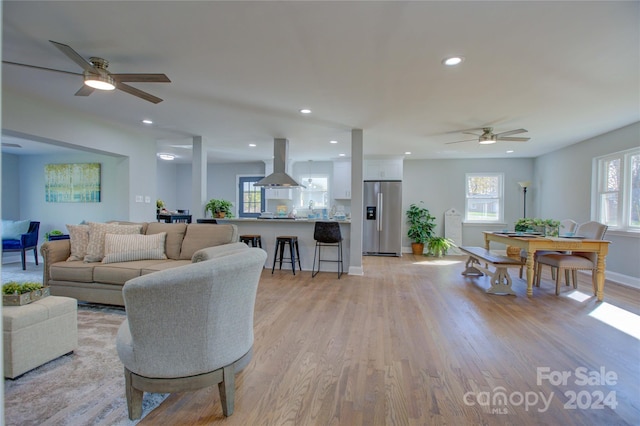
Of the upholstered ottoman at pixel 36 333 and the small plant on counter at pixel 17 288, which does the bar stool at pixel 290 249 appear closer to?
the upholstered ottoman at pixel 36 333

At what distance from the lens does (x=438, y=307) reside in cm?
365

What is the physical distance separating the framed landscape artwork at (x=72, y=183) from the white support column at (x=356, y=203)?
4.63 m

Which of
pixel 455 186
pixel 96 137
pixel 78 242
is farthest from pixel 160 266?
pixel 455 186

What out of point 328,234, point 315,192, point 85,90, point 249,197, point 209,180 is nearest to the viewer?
point 85,90

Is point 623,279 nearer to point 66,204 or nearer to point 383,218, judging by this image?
point 383,218

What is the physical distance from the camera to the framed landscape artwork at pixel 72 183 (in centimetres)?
592

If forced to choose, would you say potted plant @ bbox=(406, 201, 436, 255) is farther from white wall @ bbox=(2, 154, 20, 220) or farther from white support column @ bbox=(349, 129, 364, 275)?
white wall @ bbox=(2, 154, 20, 220)

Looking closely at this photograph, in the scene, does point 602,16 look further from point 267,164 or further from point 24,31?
point 267,164

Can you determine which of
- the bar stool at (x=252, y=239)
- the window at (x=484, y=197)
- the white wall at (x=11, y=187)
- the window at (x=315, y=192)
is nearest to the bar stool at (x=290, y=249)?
the bar stool at (x=252, y=239)

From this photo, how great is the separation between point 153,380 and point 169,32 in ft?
8.16

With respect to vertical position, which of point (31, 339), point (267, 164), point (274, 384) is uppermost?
point (267, 164)

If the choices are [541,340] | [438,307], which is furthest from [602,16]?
[438,307]

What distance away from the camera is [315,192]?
8.58 meters

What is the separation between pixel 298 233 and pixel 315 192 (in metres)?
3.06
